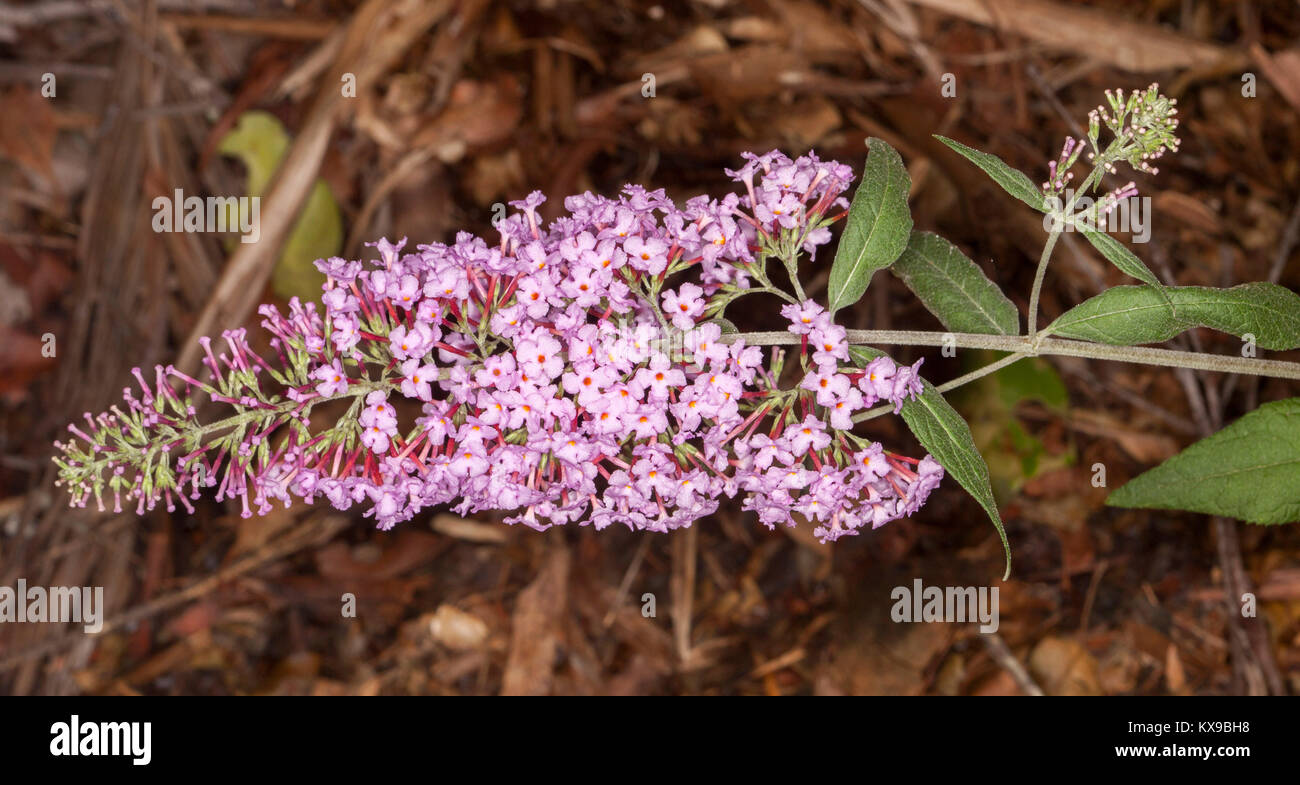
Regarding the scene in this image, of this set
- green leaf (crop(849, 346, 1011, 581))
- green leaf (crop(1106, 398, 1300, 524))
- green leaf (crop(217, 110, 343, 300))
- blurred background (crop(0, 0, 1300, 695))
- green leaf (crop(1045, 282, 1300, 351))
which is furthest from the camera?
green leaf (crop(217, 110, 343, 300))

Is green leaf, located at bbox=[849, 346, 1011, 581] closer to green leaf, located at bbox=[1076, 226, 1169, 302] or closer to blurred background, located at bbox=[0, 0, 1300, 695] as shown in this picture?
green leaf, located at bbox=[1076, 226, 1169, 302]

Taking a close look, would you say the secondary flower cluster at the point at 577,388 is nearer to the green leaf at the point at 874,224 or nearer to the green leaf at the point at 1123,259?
the green leaf at the point at 874,224

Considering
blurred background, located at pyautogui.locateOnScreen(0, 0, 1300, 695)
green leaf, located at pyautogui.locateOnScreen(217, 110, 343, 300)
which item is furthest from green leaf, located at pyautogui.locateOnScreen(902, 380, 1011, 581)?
green leaf, located at pyautogui.locateOnScreen(217, 110, 343, 300)

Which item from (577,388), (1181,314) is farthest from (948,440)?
(577,388)

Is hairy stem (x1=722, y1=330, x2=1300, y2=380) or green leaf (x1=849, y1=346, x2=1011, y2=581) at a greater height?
hairy stem (x1=722, y1=330, x2=1300, y2=380)

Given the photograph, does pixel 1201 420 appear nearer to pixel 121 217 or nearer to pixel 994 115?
pixel 994 115
